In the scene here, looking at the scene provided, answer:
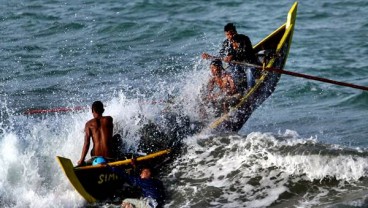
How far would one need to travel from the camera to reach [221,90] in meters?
11.9

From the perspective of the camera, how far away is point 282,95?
15.5 metres

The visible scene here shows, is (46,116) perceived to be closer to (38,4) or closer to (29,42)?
(29,42)

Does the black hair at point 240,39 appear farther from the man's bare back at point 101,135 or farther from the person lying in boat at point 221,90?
the man's bare back at point 101,135

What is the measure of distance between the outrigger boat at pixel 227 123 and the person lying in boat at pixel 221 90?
160mm

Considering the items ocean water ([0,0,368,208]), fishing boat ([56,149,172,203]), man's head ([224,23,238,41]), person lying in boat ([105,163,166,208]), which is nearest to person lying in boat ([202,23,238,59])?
man's head ([224,23,238,41])

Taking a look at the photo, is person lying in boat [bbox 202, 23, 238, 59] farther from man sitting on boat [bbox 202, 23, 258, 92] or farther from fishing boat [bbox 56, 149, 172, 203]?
fishing boat [bbox 56, 149, 172, 203]

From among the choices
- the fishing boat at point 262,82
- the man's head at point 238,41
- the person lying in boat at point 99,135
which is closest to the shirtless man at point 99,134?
the person lying in boat at point 99,135

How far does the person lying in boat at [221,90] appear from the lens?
11.7 meters

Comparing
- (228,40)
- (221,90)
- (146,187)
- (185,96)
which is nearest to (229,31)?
(228,40)

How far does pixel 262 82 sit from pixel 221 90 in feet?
2.41

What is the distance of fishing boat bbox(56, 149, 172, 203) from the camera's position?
8.80 m

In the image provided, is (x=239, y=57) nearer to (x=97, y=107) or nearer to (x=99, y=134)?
(x=97, y=107)

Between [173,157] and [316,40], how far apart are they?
420 inches

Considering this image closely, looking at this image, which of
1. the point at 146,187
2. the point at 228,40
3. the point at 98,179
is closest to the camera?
the point at 146,187
